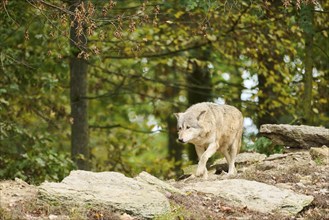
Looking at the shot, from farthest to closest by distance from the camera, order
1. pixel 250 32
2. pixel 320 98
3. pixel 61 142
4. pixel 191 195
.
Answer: pixel 61 142 → pixel 320 98 → pixel 250 32 → pixel 191 195

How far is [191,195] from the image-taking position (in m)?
9.69

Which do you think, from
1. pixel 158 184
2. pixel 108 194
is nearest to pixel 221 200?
pixel 158 184

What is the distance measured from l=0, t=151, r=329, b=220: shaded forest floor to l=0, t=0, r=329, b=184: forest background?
3.30m

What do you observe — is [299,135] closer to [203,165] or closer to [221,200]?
[203,165]

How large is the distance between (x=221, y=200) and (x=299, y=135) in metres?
4.56

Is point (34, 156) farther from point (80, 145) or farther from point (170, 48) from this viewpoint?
point (170, 48)

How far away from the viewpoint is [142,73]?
18531mm

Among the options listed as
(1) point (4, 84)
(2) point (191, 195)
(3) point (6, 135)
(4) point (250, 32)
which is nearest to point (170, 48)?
(4) point (250, 32)

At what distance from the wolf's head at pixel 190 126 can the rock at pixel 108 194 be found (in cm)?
298

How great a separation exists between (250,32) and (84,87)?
4715mm

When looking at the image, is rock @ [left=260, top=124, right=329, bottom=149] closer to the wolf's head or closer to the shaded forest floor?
the shaded forest floor

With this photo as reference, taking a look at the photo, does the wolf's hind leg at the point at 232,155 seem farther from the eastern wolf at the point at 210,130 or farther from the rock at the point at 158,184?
the rock at the point at 158,184

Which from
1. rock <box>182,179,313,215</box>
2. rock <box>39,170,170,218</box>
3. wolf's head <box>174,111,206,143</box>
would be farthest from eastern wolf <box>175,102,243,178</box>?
rock <box>39,170,170,218</box>

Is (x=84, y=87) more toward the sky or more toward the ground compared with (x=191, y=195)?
more toward the sky
